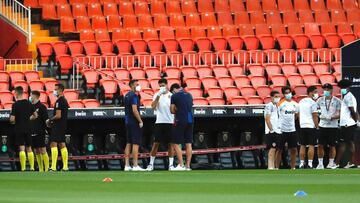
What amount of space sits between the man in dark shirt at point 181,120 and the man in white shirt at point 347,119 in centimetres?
346

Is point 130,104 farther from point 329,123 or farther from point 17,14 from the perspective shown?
point 17,14

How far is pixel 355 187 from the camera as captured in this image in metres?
17.8

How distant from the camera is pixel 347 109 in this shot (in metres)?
26.3

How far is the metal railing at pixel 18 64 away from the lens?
34031 millimetres

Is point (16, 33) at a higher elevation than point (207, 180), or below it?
higher

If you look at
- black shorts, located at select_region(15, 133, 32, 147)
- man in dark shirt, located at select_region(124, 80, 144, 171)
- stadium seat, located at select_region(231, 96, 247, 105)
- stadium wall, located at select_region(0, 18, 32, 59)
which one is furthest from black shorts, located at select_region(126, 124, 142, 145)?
stadium wall, located at select_region(0, 18, 32, 59)

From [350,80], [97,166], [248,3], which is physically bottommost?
[97,166]

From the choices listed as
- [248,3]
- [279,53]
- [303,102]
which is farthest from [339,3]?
[303,102]

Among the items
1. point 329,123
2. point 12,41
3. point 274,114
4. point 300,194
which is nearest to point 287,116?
point 274,114

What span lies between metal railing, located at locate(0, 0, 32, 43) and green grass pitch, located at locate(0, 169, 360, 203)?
13214 mm

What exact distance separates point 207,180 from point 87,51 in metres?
14.7

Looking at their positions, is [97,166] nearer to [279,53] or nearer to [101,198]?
[279,53]

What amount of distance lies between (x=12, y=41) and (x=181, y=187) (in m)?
18.8

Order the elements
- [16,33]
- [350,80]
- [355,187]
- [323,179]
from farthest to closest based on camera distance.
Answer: [16,33], [350,80], [323,179], [355,187]
